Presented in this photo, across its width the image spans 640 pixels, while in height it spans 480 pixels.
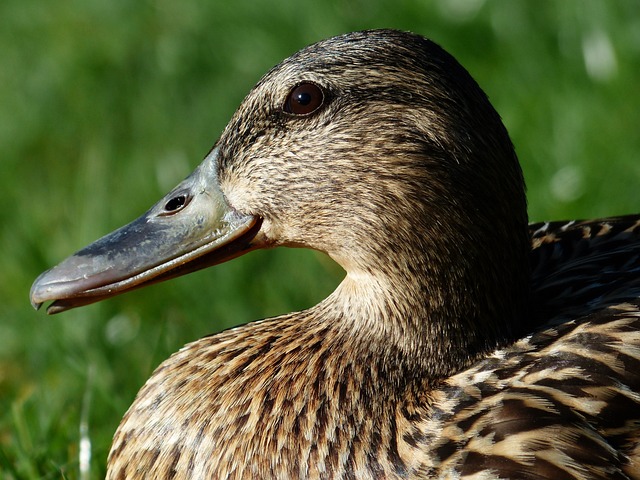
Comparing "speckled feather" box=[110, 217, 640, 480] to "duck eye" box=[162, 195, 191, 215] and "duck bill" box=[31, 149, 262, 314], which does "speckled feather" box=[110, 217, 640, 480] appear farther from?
"duck eye" box=[162, 195, 191, 215]

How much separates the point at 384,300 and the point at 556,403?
52 cm

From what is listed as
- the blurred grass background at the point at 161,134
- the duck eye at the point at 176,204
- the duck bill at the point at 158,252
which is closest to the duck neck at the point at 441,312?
the duck bill at the point at 158,252

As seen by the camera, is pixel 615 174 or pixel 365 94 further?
pixel 615 174

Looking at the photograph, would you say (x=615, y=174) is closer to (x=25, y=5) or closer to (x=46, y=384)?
(x=46, y=384)

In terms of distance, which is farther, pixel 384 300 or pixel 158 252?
pixel 158 252

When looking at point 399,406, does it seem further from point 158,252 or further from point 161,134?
point 161,134

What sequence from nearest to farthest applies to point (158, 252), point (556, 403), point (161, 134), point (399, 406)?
point (556, 403) → point (399, 406) → point (158, 252) → point (161, 134)

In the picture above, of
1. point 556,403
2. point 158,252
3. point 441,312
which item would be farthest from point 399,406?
point 158,252

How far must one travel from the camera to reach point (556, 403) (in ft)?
8.71

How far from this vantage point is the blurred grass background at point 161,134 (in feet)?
13.6

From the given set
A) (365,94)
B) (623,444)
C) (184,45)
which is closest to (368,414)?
(623,444)

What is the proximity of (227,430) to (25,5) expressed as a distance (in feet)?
17.5

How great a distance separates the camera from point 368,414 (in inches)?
111

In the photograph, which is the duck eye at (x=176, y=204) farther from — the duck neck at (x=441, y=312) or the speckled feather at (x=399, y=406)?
the duck neck at (x=441, y=312)
